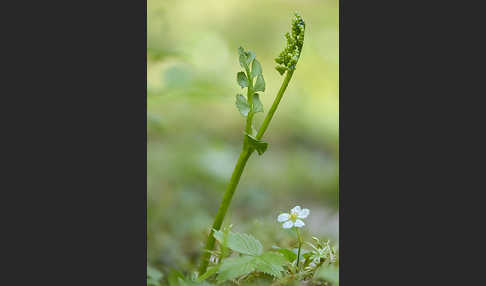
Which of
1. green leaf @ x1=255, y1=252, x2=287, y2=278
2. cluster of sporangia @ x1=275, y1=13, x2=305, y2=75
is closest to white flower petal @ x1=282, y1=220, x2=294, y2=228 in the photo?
green leaf @ x1=255, y1=252, x2=287, y2=278

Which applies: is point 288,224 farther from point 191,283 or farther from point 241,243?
point 191,283

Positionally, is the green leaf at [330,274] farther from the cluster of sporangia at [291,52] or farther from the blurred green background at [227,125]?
the cluster of sporangia at [291,52]

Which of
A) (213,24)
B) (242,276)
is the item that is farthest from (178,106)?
(242,276)

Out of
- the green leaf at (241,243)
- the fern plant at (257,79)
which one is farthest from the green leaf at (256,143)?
the green leaf at (241,243)

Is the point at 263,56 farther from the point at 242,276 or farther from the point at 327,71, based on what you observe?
the point at 242,276

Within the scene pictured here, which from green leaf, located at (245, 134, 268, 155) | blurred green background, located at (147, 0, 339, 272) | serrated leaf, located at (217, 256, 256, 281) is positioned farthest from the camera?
blurred green background, located at (147, 0, 339, 272)

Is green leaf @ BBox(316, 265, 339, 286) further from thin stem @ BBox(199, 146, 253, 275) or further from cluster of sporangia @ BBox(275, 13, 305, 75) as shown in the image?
cluster of sporangia @ BBox(275, 13, 305, 75)

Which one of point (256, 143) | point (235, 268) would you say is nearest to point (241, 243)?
point (235, 268)
